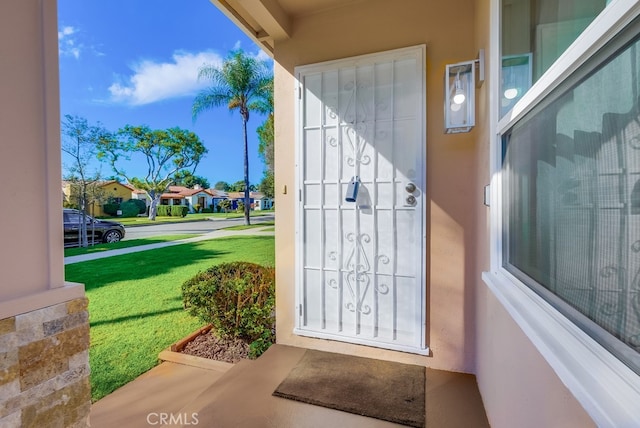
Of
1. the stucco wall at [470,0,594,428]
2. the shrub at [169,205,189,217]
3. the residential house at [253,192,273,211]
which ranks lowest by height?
the stucco wall at [470,0,594,428]

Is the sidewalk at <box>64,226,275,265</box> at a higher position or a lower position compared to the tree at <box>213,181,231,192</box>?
lower

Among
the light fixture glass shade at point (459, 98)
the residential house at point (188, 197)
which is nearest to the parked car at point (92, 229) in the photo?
the residential house at point (188, 197)

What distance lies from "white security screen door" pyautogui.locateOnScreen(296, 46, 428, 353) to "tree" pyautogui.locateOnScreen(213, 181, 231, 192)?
310 cm

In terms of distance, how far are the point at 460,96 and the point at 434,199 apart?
2.35 feet

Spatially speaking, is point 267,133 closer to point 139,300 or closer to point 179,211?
point 179,211

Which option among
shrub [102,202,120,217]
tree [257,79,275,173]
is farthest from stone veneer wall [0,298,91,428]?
tree [257,79,275,173]

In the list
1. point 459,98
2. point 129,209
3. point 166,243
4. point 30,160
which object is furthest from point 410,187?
point 166,243

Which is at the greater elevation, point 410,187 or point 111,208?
point 410,187

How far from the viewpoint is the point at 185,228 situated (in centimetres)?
495

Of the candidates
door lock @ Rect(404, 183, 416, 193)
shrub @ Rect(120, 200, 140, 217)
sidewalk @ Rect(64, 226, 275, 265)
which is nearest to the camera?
door lock @ Rect(404, 183, 416, 193)

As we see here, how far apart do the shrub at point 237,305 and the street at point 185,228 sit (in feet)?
4.26

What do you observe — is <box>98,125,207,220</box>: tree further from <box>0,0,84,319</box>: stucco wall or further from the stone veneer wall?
the stone veneer wall

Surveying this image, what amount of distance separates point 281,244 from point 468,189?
5.17ft

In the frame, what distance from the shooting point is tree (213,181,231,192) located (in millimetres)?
5121
